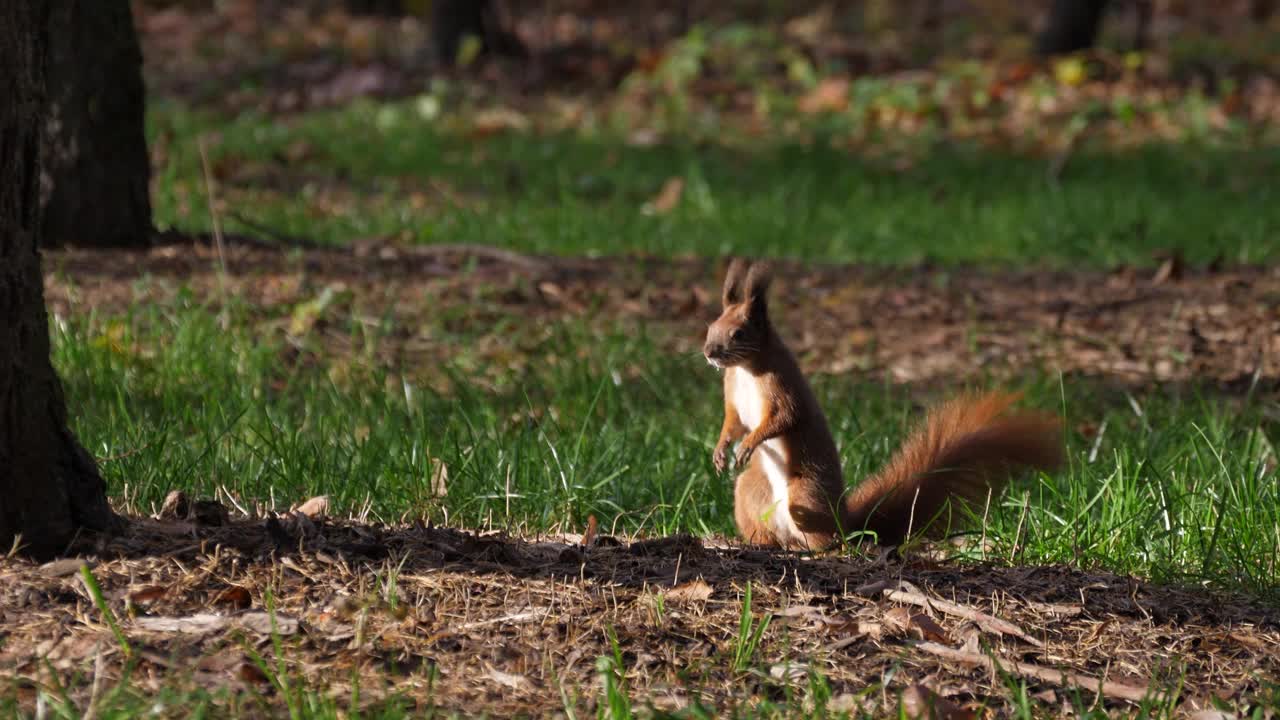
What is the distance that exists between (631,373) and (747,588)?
299 centimetres

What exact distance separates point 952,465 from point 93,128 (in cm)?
432

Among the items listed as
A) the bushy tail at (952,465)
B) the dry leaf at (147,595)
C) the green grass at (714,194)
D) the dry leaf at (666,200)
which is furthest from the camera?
the dry leaf at (666,200)

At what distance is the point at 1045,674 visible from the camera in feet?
9.48

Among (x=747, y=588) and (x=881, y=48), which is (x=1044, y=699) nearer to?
(x=747, y=588)

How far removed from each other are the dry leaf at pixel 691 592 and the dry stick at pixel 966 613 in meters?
0.38

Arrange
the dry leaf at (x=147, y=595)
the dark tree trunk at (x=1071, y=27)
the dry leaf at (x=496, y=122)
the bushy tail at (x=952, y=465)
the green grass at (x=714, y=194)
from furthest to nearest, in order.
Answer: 1. the dark tree trunk at (x=1071, y=27)
2. the dry leaf at (x=496, y=122)
3. the green grass at (x=714, y=194)
4. the bushy tail at (x=952, y=465)
5. the dry leaf at (x=147, y=595)

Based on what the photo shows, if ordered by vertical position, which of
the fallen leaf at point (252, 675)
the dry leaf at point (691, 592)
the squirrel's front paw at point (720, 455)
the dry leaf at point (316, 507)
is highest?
the fallen leaf at point (252, 675)

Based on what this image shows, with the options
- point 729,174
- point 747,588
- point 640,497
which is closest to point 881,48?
point 729,174

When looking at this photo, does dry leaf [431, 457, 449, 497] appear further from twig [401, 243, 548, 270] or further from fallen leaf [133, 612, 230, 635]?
twig [401, 243, 548, 270]

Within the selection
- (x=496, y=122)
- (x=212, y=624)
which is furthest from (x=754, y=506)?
(x=496, y=122)

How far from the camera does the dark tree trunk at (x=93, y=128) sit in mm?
6492

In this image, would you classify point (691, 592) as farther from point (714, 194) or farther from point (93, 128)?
point (714, 194)

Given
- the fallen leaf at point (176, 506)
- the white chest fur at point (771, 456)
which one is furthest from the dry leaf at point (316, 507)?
the white chest fur at point (771, 456)

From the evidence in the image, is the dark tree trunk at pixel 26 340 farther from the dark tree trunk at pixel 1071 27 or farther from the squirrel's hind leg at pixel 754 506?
the dark tree trunk at pixel 1071 27
